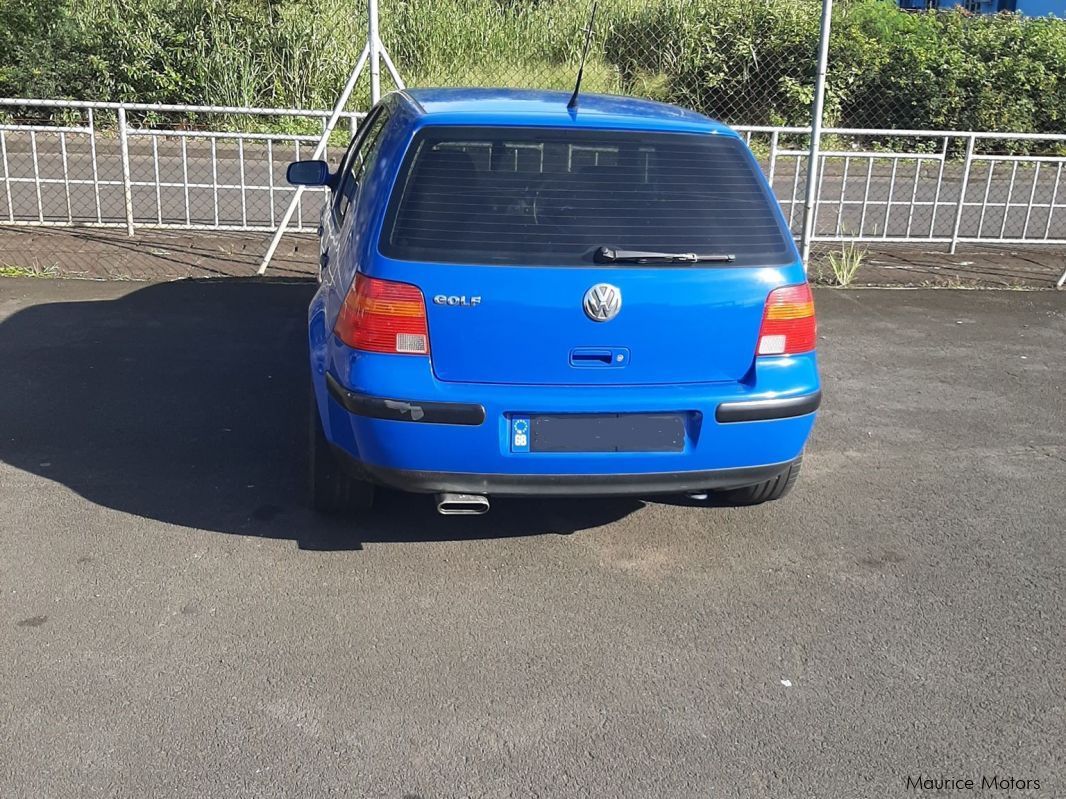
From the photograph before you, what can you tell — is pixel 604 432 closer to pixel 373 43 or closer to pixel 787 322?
pixel 787 322

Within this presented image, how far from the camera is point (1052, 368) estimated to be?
22.9 feet

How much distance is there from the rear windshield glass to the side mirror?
2.09 meters

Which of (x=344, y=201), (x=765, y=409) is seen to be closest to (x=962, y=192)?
(x=344, y=201)

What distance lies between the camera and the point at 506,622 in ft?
12.0

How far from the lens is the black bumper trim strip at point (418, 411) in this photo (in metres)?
3.63

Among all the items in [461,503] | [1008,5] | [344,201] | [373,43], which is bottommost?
[461,503]

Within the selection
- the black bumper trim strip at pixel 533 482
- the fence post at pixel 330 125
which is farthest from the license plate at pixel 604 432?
the fence post at pixel 330 125

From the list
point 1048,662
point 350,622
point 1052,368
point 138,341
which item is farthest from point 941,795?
point 138,341

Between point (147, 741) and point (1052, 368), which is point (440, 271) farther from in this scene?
point (1052, 368)

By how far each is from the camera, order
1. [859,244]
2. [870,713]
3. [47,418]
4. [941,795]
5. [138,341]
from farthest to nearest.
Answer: [859,244]
[138,341]
[47,418]
[870,713]
[941,795]

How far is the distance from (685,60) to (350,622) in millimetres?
15486

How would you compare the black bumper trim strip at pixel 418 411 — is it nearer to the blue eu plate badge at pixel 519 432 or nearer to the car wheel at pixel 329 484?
the blue eu plate badge at pixel 519 432

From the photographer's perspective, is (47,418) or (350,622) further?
(47,418)

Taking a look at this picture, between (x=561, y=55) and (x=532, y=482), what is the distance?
14.3 m
